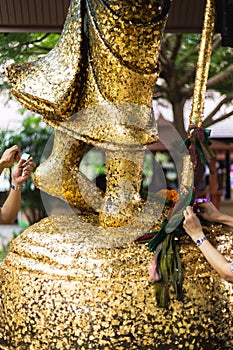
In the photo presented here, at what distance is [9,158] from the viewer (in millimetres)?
1605

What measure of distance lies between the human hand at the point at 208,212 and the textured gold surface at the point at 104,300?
7 cm

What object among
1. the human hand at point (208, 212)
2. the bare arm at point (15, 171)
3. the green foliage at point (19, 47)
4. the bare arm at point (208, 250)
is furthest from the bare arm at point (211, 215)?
the green foliage at point (19, 47)

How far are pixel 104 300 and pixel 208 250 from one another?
0.24 meters

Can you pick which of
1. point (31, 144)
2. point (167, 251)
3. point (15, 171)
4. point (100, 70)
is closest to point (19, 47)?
point (31, 144)

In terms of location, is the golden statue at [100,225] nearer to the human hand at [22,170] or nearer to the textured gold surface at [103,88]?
the textured gold surface at [103,88]

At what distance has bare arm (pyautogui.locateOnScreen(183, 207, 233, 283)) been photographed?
1241mm

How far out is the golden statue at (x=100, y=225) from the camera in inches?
49.7

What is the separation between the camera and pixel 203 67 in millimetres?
1448

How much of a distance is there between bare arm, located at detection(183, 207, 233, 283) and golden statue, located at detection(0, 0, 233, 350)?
2.3 inches

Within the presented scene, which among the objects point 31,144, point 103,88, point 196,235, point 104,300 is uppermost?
point 103,88

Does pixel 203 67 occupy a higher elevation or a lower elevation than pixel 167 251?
higher

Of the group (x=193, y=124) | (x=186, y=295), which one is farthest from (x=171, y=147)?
(x=186, y=295)

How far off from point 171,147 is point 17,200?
54cm

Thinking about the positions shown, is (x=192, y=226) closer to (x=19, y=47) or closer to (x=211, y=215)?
(x=211, y=215)
